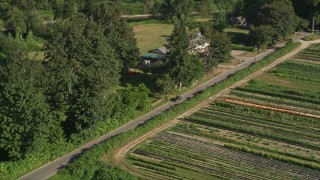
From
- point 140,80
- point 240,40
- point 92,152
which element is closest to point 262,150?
point 92,152

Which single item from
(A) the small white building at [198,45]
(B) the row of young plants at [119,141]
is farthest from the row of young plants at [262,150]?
(A) the small white building at [198,45]

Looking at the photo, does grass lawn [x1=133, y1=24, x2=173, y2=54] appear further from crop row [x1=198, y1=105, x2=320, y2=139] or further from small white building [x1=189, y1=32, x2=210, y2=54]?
crop row [x1=198, y1=105, x2=320, y2=139]

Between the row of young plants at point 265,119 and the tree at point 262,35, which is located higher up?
the tree at point 262,35

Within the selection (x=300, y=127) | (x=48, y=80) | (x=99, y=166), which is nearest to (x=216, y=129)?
(x=300, y=127)

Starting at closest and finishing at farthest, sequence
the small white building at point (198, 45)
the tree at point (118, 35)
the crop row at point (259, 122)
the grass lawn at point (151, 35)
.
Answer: the crop row at point (259, 122), the small white building at point (198, 45), the tree at point (118, 35), the grass lawn at point (151, 35)

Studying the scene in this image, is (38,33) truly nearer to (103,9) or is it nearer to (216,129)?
(103,9)

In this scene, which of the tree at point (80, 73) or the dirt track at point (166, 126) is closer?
the dirt track at point (166, 126)

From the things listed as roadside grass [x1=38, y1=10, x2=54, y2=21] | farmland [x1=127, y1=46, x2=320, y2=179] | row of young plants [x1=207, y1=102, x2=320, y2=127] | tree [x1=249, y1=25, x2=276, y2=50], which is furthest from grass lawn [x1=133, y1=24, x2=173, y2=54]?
row of young plants [x1=207, y1=102, x2=320, y2=127]

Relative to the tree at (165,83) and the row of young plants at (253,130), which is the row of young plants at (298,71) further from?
the row of young plants at (253,130)
